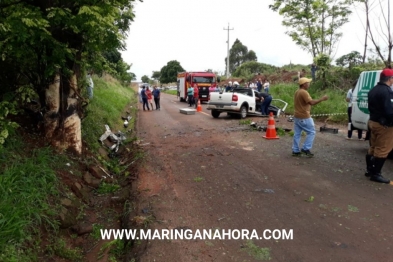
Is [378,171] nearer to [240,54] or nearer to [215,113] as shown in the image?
[215,113]

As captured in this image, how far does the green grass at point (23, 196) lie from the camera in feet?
10.6

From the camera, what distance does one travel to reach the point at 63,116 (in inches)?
242

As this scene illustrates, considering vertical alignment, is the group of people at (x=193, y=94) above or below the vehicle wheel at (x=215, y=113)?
above

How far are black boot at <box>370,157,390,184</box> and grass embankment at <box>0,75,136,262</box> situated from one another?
4.83 metres

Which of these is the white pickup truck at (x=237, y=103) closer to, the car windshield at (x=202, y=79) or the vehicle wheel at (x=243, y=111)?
the vehicle wheel at (x=243, y=111)

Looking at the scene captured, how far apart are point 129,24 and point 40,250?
5507mm

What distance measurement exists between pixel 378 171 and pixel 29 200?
17.8 ft

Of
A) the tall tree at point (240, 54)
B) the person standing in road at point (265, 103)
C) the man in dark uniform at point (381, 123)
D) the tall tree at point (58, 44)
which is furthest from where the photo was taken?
the tall tree at point (240, 54)

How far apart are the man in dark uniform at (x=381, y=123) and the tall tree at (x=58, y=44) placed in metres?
4.47

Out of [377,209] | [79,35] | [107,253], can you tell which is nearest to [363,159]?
[377,209]

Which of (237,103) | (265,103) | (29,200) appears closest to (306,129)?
(29,200)

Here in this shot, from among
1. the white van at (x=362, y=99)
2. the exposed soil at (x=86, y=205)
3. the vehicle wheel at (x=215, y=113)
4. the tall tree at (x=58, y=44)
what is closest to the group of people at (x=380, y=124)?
the white van at (x=362, y=99)

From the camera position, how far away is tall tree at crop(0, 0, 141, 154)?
180 inches

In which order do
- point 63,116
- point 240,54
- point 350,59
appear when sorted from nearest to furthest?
1. point 63,116
2. point 350,59
3. point 240,54
